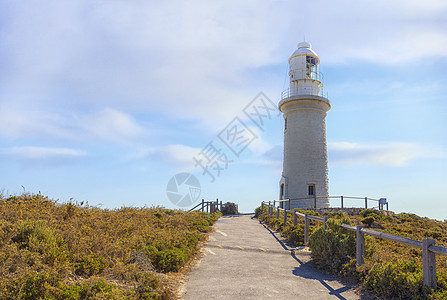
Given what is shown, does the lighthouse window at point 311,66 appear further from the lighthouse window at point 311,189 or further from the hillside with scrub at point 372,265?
the hillside with scrub at point 372,265

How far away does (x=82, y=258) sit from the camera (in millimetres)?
6566

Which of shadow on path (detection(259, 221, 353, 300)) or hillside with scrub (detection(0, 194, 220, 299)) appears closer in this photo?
hillside with scrub (detection(0, 194, 220, 299))

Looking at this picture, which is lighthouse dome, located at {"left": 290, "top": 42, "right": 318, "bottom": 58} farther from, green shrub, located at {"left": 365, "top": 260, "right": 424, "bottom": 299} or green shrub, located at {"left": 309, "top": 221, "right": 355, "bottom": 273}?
green shrub, located at {"left": 365, "top": 260, "right": 424, "bottom": 299}

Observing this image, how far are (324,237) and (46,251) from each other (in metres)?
6.86

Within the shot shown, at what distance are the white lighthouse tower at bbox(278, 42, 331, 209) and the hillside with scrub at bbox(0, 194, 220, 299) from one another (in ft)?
59.0

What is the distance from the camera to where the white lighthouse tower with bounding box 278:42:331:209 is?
26.8 meters

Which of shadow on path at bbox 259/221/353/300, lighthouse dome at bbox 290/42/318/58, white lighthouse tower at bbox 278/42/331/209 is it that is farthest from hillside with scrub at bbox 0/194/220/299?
lighthouse dome at bbox 290/42/318/58

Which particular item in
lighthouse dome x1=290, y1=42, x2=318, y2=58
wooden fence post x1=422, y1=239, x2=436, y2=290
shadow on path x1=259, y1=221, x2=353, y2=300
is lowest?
shadow on path x1=259, y1=221, x2=353, y2=300

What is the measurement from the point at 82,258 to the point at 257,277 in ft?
12.6

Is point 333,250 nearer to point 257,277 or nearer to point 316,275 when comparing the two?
point 316,275

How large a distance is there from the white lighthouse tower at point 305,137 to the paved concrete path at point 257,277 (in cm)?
1596

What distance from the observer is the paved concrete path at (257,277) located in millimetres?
6500

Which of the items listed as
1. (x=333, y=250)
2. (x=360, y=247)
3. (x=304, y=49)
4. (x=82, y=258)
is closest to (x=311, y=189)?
(x=304, y=49)

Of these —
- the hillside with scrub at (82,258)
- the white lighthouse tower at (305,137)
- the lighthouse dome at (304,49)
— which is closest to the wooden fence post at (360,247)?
the hillside with scrub at (82,258)
